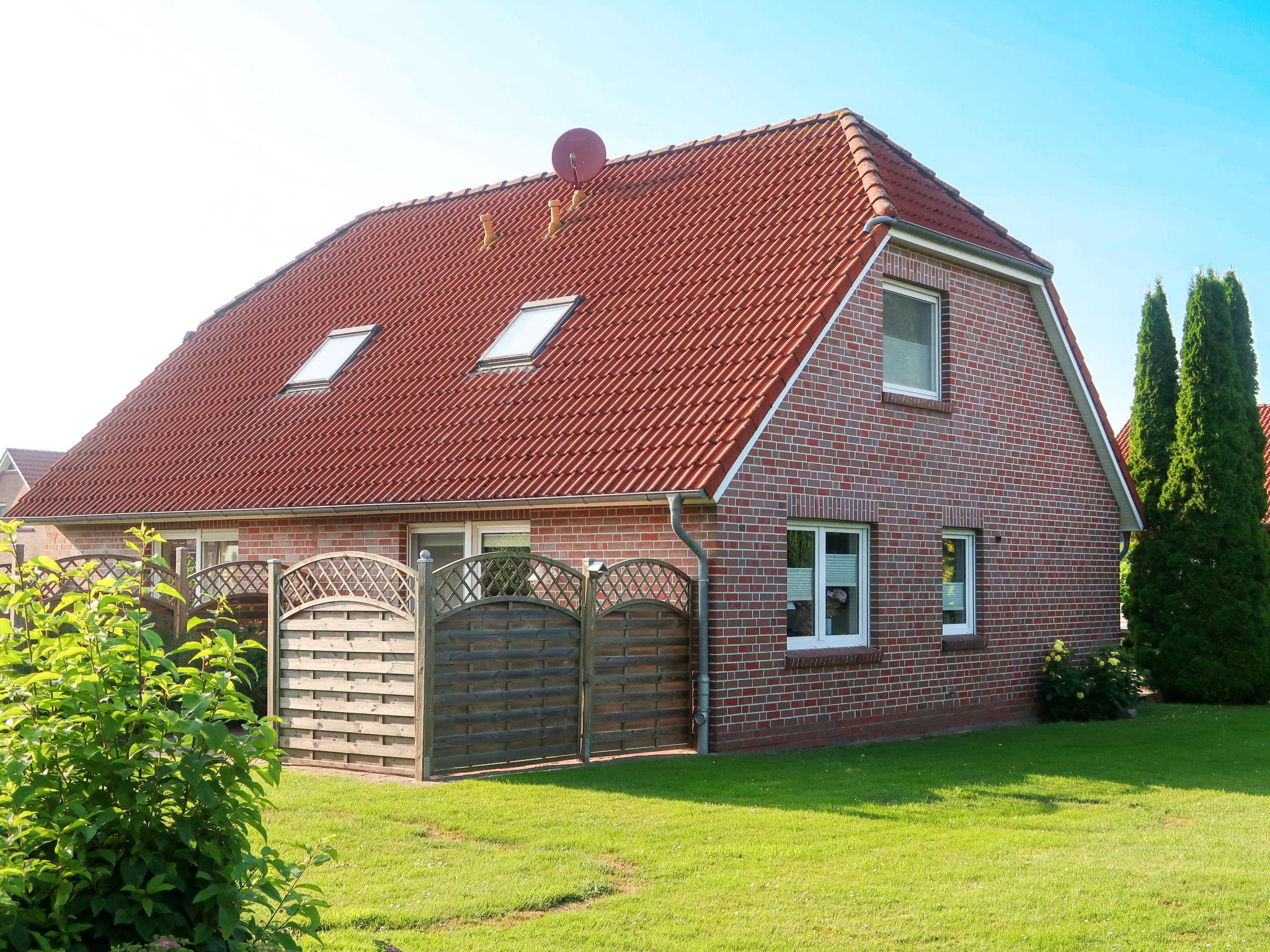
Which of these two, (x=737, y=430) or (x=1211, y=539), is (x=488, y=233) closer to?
(x=737, y=430)

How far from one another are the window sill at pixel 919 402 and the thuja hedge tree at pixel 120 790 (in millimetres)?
11046

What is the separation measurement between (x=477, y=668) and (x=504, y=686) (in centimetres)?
33

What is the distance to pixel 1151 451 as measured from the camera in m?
22.4

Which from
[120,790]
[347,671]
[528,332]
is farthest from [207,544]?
[120,790]

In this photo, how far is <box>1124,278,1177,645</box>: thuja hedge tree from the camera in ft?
70.9

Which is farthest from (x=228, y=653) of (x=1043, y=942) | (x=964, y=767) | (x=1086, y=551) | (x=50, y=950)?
(x=1086, y=551)

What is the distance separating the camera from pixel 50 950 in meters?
4.28

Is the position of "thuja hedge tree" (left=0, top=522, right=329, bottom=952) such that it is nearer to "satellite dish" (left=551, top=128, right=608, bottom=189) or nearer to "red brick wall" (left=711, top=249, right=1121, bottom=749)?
"red brick wall" (left=711, top=249, right=1121, bottom=749)

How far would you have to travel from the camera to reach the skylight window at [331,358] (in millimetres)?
18078

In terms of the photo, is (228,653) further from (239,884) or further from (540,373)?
(540,373)

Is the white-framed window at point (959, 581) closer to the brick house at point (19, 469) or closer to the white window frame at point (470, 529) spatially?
the white window frame at point (470, 529)

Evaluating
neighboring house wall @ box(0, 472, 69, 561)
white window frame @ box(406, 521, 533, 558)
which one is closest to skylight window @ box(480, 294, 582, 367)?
white window frame @ box(406, 521, 533, 558)

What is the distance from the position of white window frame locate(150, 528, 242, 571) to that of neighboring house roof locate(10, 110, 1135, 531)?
23.0 inches

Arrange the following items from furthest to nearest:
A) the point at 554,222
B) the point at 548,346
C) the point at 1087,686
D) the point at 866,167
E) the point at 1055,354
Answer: the point at 554,222 < the point at 1055,354 < the point at 1087,686 < the point at 548,346 < the point at 866,167
